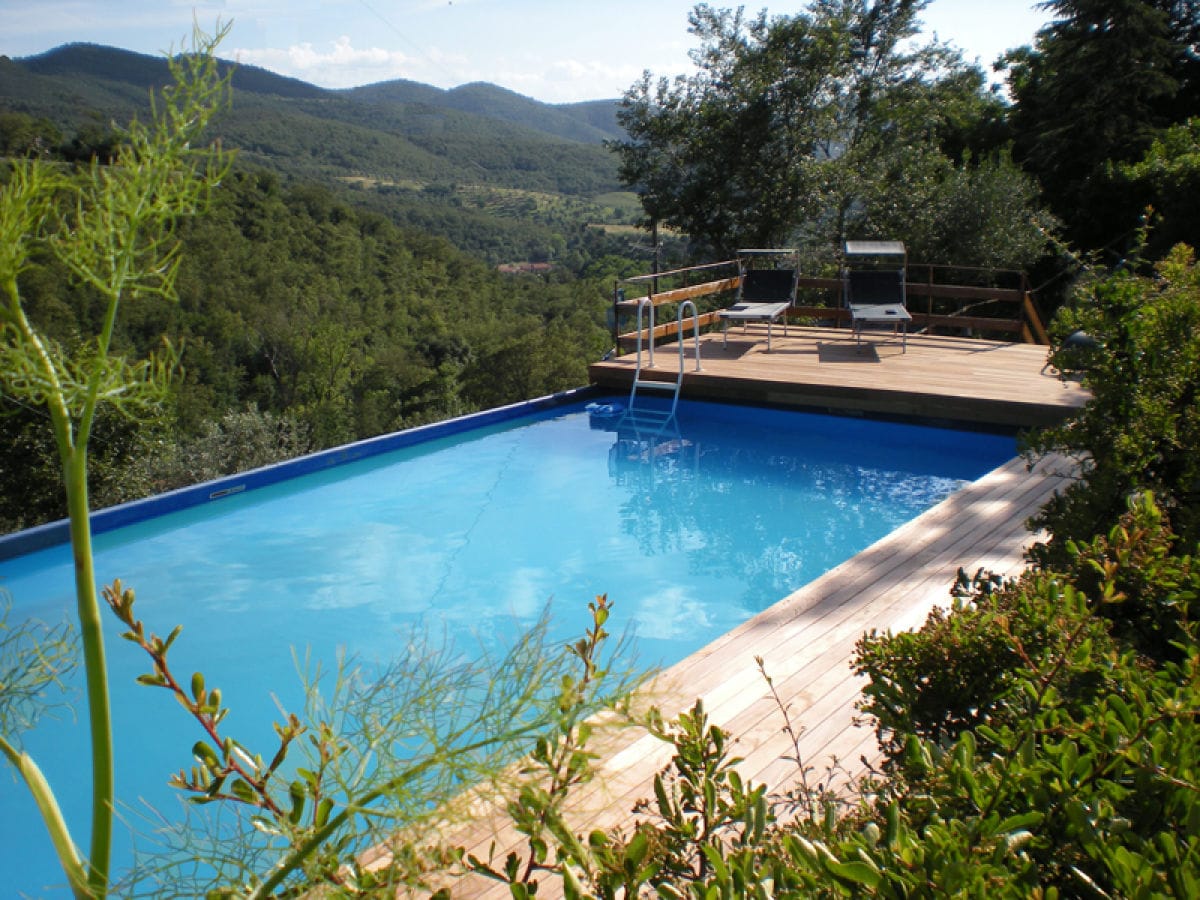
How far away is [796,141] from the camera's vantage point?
510 inches

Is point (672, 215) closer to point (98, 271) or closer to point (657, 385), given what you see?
point (657, 385)

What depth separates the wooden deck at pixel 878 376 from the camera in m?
7.11

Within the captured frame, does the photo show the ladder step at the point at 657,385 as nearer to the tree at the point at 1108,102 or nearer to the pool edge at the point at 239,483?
the pool edge at the point at 239,483

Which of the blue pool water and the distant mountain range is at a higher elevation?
the distant mountain range

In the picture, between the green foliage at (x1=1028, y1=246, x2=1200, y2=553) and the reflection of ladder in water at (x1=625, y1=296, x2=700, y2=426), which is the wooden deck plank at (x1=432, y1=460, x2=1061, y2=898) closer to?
the green foliage at (x1=1028, y1=246, x2=1200, y2=553)

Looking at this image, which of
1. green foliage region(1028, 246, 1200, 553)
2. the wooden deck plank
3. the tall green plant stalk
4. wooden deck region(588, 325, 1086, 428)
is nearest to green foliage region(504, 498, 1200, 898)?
the tall green plant stalk

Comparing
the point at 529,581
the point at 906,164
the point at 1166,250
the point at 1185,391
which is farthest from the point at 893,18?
the point at 1185,391

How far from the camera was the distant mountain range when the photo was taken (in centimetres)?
5022

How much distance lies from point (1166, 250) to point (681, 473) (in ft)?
25.3

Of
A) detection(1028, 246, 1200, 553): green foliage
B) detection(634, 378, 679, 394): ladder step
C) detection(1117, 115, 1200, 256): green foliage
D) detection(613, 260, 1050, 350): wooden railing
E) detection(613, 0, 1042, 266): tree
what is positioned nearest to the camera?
detection(1028, 246, 1200, 553): green foliage

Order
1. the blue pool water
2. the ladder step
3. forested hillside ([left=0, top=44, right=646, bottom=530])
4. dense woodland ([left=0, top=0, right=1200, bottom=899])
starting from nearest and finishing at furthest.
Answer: dense woodland ([left=0, top=0, right=1200, bottom=899]) < the blue pool water < forested hillside ([left=0, top=44, right=646, bottom=530]) < the ladder step

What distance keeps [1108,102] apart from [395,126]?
6635 cm

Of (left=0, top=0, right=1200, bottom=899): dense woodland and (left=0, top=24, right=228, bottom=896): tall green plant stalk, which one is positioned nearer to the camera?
(left=0, top=24, right=228, bottom=896): tall green plant stalk

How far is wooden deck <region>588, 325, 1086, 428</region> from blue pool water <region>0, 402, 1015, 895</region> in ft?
0.91
